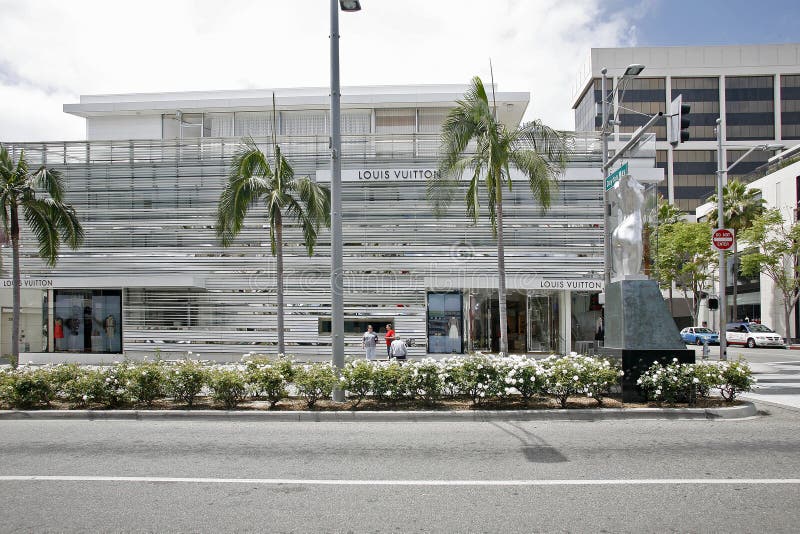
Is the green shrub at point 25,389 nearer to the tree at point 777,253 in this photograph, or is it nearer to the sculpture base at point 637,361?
the sculpture base at point 637,361

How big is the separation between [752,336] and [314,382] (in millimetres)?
34701

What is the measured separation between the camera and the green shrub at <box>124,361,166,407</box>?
11.8 m

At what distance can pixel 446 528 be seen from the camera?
5.52m

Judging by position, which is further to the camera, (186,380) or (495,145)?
(495,145)

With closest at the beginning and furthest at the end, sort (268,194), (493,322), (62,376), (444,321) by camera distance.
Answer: (62,376) < (268,194) < (444,321) < (493,322)

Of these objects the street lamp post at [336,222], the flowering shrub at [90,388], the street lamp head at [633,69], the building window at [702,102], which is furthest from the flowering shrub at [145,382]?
the building window at [702,102]

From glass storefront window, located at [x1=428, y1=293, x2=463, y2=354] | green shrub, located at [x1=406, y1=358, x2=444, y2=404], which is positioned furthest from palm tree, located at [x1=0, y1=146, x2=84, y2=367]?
glass storefront window, located at [x1=428, y1=293, x2=463, y2=354]

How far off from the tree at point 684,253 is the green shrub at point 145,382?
38022 millimetres

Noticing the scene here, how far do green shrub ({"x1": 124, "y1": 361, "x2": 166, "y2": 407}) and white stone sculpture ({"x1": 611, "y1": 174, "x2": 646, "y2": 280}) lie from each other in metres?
9.86

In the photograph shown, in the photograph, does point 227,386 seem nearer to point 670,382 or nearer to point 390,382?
point 390,382

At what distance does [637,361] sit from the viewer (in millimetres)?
11930

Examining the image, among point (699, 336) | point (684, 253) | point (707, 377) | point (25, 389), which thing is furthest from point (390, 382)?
point (684, 253)

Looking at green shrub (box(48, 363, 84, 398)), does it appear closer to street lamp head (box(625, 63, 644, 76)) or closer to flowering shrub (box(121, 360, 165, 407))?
flowering shrub (box(121, 360, 165, 407))

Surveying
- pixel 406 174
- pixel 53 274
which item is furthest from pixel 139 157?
pixel 406 174
